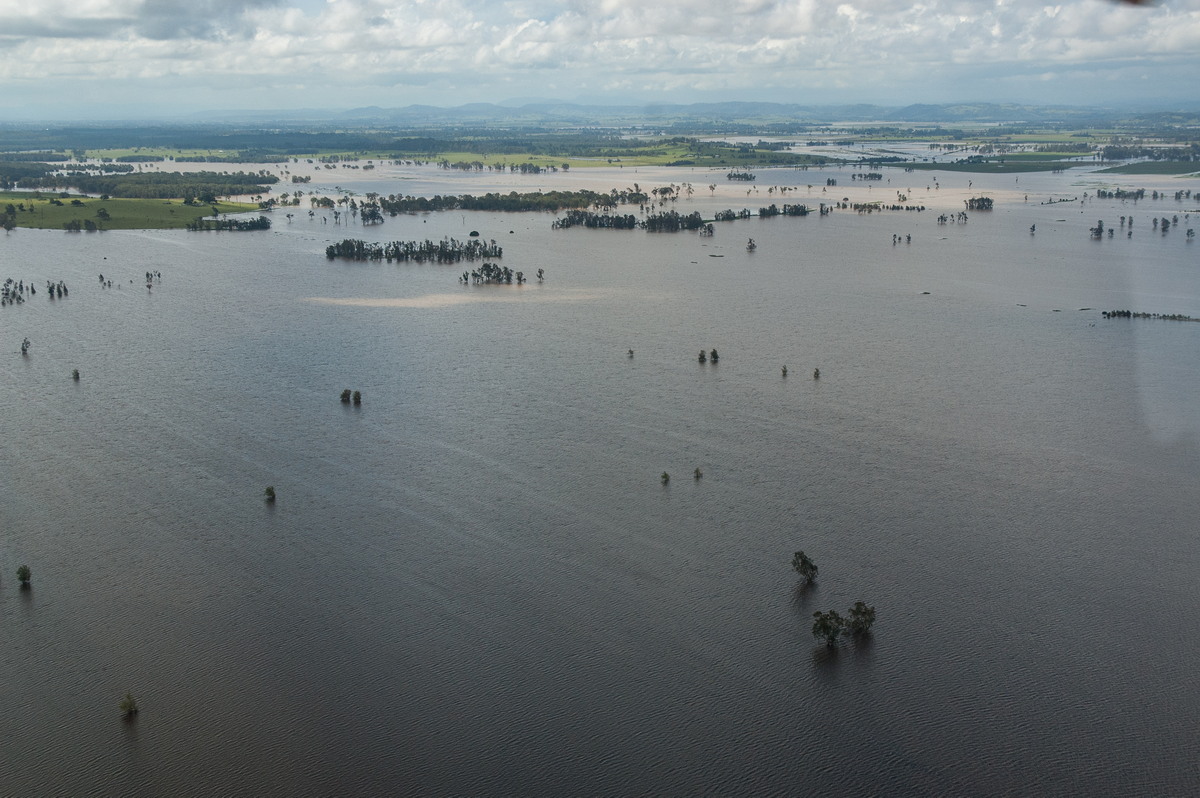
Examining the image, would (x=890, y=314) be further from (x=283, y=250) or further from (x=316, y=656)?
(x=283, y=250)

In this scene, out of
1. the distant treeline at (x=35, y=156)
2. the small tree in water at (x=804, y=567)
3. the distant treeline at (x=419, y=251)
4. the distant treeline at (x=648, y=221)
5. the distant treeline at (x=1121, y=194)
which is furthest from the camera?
the distant treeline at (x=35, y=156)

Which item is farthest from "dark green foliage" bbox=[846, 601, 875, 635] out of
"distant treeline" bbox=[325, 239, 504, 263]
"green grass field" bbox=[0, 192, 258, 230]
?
"green grass field" bbox=[0, 192, 258, 230]

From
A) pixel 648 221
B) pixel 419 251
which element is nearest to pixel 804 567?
pixel 419 251

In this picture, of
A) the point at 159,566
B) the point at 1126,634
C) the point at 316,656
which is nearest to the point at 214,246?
the point at 159,566

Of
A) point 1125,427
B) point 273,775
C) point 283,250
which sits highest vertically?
point 283,250

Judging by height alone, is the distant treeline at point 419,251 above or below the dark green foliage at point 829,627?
above

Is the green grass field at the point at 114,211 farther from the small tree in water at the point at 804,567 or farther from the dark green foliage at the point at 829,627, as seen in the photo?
the dark green foliage at the point at 829,627

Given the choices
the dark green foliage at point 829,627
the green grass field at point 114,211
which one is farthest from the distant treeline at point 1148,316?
the green grass field at point 114,211
